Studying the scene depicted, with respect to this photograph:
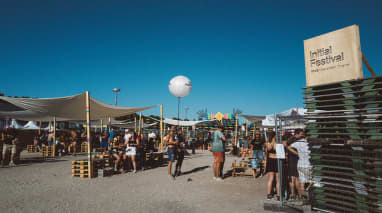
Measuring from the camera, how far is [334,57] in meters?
2.78

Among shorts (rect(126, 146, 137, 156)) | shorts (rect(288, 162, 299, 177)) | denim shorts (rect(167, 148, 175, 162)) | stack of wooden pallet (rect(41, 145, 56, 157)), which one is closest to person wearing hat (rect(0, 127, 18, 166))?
stack of wooden pallet (rect(41, 145, 56, 157))

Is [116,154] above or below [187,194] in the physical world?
above

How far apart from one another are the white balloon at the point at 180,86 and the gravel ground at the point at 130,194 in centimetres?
316

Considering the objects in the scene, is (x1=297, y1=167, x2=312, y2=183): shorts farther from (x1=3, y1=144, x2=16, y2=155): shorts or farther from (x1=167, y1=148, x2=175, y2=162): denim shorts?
(x1=3, y1=144, x2=16, y2=155): shorts

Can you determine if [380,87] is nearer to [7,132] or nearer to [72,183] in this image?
[72,183]

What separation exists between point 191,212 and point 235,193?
5.19 ft

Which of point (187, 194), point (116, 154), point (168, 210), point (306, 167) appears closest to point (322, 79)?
point (306, 167)

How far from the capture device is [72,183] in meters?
6.11

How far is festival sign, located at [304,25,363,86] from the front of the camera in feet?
8.59

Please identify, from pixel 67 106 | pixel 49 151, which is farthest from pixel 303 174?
pixel 49 151

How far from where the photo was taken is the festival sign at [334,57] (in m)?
2.62

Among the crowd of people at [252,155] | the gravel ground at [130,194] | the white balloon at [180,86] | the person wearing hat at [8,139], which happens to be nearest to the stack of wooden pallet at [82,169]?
the gravel ground at [130,194]

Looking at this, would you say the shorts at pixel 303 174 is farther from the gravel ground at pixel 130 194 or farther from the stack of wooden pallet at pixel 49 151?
the stack of wooden pallet at pixel 49 151

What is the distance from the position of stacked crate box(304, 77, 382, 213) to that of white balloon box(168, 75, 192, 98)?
5.87m
